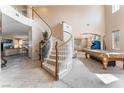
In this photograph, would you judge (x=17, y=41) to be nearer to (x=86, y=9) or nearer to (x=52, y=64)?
(x=86, y=9)

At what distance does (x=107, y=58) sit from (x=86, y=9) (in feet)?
23.0

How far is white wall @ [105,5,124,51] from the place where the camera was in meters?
9.22

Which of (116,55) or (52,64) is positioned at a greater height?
(116,55)

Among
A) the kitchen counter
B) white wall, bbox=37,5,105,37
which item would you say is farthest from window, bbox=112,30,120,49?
the kitchen counter

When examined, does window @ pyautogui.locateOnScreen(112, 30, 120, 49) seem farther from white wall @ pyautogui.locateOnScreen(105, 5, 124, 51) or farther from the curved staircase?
the curved staircase

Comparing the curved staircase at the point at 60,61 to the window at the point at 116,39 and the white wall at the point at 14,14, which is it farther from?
the window at the point at 116,39

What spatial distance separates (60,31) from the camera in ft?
30.1

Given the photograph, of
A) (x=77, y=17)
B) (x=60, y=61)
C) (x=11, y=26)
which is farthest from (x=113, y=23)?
(x=11, y=26)

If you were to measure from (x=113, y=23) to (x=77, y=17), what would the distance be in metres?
2.69

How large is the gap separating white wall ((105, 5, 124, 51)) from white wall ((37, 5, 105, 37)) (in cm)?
58

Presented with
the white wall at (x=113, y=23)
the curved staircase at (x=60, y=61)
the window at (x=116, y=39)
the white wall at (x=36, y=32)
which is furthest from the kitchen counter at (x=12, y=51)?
the window at (x=116, y=39)

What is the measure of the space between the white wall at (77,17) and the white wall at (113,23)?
58cm

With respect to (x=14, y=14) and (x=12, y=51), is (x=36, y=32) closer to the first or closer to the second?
(x=14, y=14)
